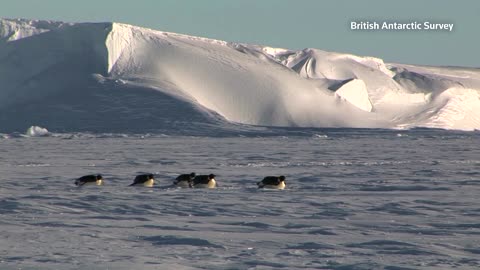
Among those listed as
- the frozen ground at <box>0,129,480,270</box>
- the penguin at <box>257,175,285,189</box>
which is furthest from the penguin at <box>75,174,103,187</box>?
the penguin at <box>257,175,285,189</box>

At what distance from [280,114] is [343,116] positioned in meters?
3.64

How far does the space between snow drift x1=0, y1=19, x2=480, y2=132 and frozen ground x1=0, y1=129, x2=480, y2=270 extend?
99.5 feet

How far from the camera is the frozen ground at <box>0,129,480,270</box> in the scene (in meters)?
7.90

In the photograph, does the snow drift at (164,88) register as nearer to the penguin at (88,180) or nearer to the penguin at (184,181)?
the penguin at (184,181)

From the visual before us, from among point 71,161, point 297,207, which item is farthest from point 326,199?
point 71,161

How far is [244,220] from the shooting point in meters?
10.6

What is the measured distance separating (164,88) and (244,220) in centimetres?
4405

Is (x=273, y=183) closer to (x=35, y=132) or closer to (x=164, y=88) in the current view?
(x=35, y=132)

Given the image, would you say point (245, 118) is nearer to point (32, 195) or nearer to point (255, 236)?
point (32, 195)

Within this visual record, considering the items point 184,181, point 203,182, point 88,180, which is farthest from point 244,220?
point 88,180

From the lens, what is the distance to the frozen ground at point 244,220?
7.90 metres

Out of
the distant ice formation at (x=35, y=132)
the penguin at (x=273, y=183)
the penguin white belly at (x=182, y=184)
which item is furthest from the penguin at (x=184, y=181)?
A: the distant ice formation at (x=35, y=132)

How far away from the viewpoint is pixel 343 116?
55938mm

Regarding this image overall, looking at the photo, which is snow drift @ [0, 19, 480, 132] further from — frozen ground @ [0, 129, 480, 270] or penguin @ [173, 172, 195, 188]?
penguin @ [173, 172, 195, 188]
